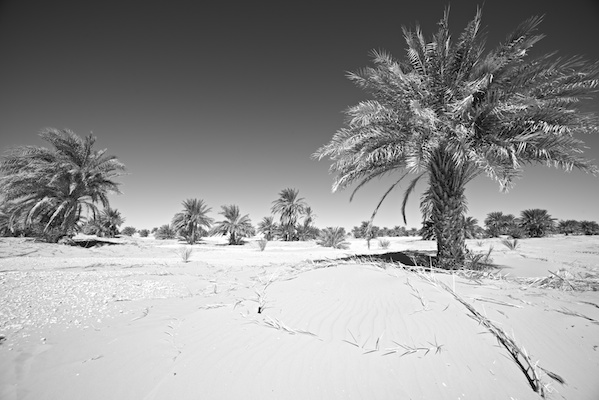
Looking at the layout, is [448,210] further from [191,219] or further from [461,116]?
[191,219]

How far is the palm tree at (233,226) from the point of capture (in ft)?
90.6

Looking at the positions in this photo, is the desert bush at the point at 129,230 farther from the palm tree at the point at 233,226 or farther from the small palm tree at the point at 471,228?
the small palm tree at the point at 471,228

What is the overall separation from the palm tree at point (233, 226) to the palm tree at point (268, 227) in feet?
20.6

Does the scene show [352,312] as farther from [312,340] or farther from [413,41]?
[413,41]

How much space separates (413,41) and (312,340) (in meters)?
7.01

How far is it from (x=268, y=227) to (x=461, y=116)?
103 feet

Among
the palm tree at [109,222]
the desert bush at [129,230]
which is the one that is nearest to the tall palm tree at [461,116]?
the palm tree at [109,222]

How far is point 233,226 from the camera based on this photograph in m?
27.8

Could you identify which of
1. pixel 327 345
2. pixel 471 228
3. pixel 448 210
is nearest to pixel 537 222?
pixel 471 228

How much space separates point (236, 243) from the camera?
2783cm

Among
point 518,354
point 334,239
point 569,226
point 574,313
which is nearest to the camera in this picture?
point 518,354

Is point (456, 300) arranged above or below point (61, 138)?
below

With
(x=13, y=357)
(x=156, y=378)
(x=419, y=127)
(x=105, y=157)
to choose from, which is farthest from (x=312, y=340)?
(x=105, y=157)

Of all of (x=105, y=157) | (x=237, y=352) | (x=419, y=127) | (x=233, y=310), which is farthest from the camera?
(x=105, y=157)
